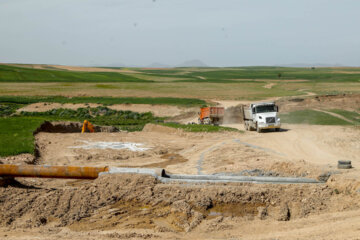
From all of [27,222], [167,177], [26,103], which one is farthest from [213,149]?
[26,103]

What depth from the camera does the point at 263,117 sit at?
32500mm

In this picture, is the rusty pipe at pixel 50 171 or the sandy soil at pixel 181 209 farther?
the rusty pipe at pixel 50 171

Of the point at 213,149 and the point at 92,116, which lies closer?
the point at 213,149

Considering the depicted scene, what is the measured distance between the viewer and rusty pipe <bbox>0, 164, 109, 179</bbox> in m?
13.2

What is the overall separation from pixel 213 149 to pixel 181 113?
3007cm

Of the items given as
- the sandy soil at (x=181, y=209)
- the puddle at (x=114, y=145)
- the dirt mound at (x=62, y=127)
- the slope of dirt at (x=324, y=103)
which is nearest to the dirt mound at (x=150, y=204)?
the sandy soil at (x=181, y=209)

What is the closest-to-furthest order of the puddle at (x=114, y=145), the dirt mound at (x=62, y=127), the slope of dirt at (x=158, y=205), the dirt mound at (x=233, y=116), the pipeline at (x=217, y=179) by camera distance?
the slope of dirt at (x=158, y=205) → the pipeline at (x=217, y=179) → the puddle at (x=114, y=145) → the dirt mound at (x=62, y=127) → the dirt mound at (x=233, y=116)

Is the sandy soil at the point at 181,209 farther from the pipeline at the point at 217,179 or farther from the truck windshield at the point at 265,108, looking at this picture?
the truck windshield at the point at 265,108

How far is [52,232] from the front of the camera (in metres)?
10.3

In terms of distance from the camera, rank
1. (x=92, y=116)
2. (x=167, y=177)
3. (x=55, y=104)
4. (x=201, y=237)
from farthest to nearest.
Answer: (x=55, y=104) → (x=92, y=116) → (x=167, y=177) → (x=201, y=237)

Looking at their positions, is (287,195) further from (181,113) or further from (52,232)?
(181,113)

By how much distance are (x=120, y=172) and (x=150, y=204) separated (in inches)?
69.6

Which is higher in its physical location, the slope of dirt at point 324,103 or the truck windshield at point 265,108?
the truck windshield at point 265,108

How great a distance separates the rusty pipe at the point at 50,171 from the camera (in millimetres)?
13156
